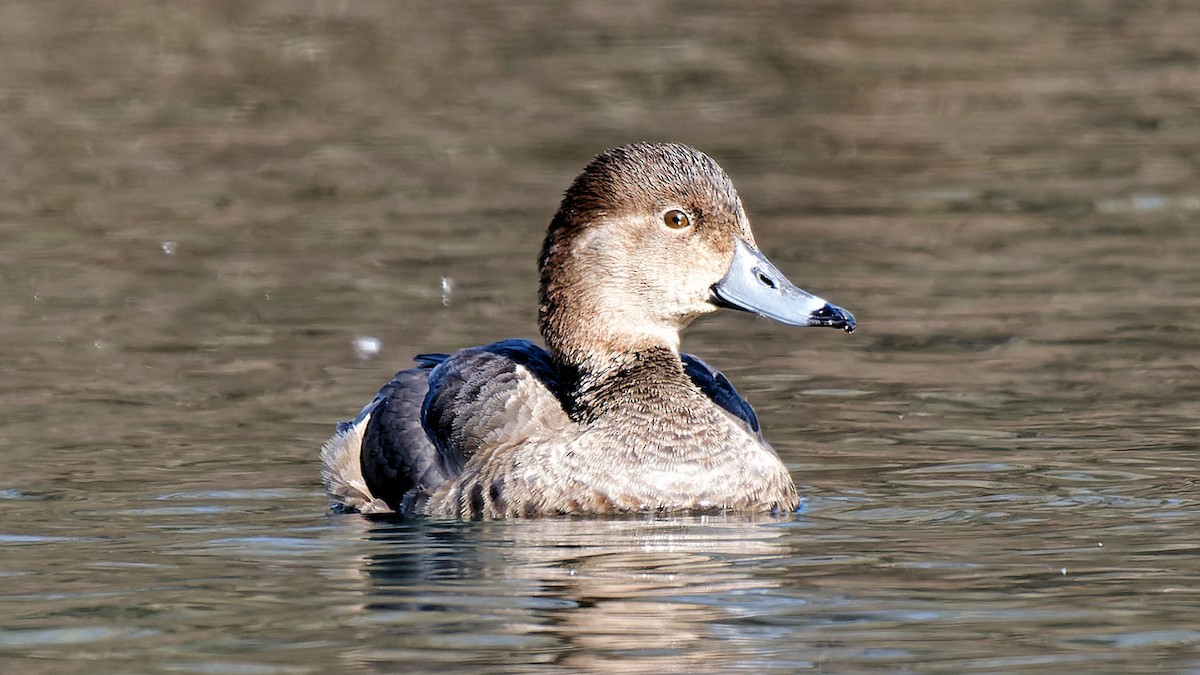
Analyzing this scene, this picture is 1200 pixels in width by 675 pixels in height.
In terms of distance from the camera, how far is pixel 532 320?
11.7 meters

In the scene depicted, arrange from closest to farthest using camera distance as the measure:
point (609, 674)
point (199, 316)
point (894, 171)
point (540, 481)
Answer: point (609, 674)
point (540, 481)
point (199, 316)
point (894, 171)

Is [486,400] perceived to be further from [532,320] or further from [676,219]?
[532,320]

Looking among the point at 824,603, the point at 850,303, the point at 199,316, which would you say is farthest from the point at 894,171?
the point at 824,603

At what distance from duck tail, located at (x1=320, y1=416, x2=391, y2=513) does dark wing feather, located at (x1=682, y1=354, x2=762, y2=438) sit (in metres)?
1.33

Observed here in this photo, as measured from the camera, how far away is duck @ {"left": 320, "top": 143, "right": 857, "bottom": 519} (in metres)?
8.09

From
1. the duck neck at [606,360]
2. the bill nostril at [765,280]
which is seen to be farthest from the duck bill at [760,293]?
the duck neck at [606,360]

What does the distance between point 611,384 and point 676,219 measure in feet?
2.21

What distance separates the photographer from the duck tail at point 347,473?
8.59m

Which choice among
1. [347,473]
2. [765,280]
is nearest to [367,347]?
[347,473]

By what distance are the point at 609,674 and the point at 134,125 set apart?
39.6 ft

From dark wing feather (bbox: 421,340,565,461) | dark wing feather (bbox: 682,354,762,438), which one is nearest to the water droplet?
dark wing feather (bbox: 421,340,565,461)

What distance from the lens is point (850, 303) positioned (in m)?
11.8

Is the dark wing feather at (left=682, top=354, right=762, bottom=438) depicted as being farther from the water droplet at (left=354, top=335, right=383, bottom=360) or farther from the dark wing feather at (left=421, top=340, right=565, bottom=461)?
the water droplet at (left=354, top=335, right=383, bottom=360)

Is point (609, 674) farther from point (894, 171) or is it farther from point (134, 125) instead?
point (134, 125)
